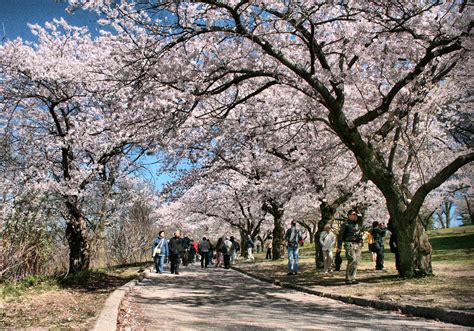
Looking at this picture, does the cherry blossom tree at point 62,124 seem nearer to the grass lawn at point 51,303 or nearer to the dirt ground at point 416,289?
the grass lawn at point 51,303

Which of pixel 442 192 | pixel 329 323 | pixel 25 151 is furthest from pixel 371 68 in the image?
pixel 442 192

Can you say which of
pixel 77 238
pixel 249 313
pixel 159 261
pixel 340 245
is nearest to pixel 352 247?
pixel 340 245

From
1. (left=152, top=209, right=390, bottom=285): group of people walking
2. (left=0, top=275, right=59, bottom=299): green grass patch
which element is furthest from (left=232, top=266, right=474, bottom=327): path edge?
(left=0, top=275, right=59, bottom=299): green grass patch

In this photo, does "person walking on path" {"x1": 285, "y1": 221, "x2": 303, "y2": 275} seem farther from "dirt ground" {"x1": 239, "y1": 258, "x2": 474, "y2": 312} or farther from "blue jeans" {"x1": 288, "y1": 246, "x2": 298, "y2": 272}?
"dirt ground" {"x1": 239, "y1": 258, "x2": 474, "y2": 312}

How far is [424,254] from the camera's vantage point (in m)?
11.1

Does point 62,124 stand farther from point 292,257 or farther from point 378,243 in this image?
A: point 378,243

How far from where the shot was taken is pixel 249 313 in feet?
24.6

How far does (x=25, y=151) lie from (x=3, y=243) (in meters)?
9.37

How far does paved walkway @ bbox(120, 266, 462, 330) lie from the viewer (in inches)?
243

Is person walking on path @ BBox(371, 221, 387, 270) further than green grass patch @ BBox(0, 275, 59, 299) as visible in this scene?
Yes

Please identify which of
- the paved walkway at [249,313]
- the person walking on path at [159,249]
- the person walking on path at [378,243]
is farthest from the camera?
the person walking on path at [159,249]

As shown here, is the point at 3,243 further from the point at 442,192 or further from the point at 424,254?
the point at 442,192

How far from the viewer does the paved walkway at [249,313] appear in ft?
20.3

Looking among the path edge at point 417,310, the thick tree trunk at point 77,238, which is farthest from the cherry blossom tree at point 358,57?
the thick tree trunk at point 77,238
